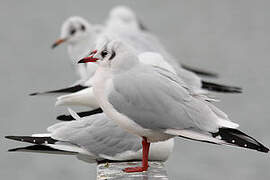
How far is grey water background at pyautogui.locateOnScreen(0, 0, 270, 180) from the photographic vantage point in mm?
7469

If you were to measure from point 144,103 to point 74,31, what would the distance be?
4.31 m

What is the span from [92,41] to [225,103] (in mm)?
2002

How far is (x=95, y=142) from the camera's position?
4.13 m

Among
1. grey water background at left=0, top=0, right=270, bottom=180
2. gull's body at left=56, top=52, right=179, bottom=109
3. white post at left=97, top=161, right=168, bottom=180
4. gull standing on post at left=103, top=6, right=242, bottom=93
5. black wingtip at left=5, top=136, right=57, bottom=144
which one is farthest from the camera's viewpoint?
grey water background at left=0, top=0, right=270, bottom=180

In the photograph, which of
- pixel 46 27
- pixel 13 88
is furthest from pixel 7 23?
pixel 13 88

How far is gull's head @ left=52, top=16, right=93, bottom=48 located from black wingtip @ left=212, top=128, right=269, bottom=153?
4.37m

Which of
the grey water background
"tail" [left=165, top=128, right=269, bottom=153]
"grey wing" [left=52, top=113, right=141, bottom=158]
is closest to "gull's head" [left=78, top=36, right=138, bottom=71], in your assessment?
"tail" [left=165, top=128, right=269, bottom=153]

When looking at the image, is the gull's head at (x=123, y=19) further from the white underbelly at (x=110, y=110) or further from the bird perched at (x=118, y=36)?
the white underbelly at (x=110, y=110)

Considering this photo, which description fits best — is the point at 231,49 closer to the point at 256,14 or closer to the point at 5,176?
the point at 256,14

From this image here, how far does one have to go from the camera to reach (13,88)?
964 cm

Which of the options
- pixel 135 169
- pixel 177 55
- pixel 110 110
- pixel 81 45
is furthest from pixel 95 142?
pixel 177 55

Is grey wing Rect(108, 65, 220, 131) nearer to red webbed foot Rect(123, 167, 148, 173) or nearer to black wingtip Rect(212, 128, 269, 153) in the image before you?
black wingtip Rect(212, 128, 269, 153)

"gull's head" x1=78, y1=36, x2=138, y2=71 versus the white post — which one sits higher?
"gull's head" x1=78, y1=36, x2=138, y2=71

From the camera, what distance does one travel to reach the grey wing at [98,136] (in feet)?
13.5
